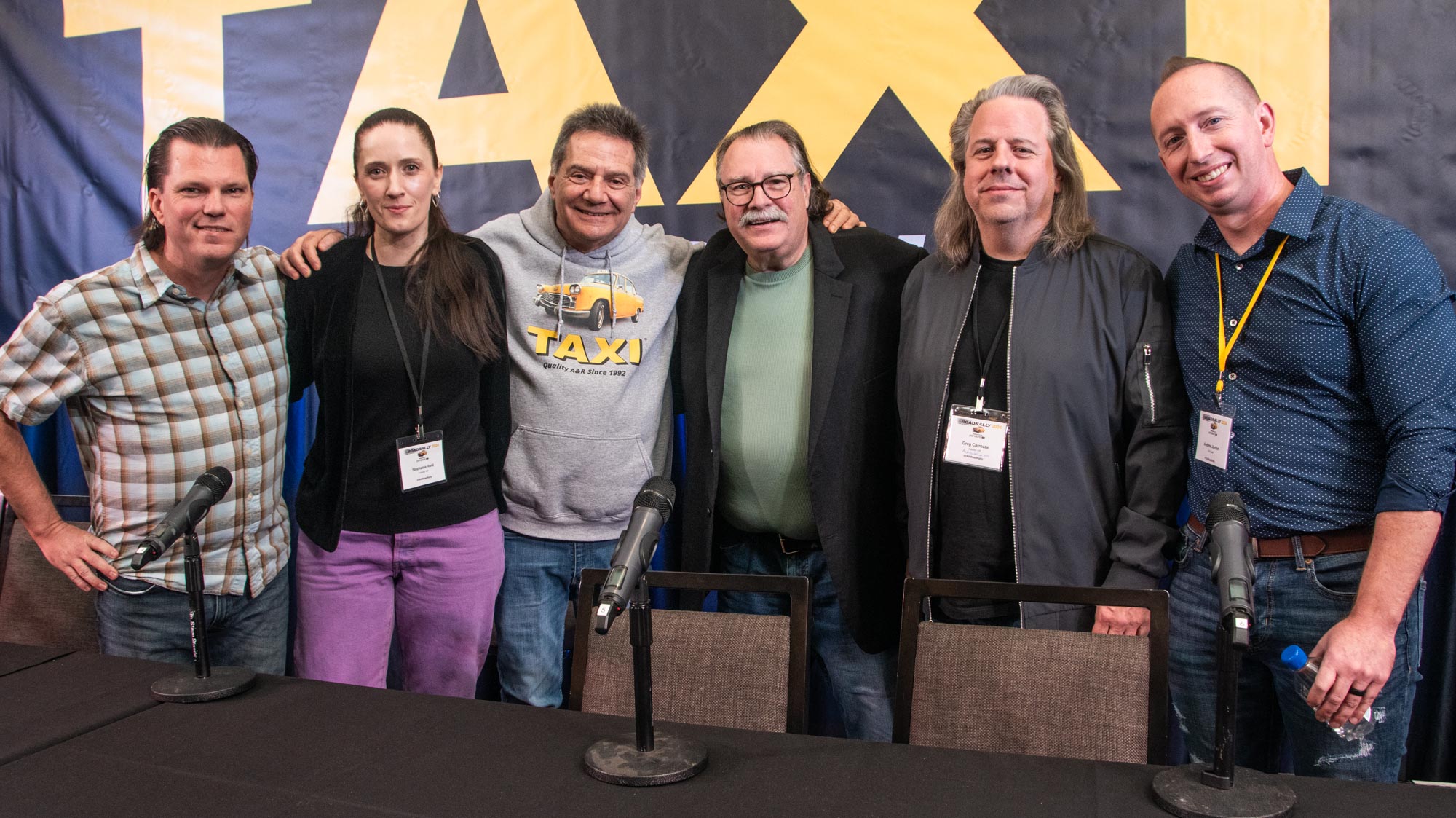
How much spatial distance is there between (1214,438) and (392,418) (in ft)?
5.61

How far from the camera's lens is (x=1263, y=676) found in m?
1.75

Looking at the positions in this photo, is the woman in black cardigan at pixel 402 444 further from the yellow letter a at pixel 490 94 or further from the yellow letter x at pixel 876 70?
the yellow letter x at pixel 876 70

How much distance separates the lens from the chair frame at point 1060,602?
150 cm

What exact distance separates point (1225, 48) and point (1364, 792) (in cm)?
189

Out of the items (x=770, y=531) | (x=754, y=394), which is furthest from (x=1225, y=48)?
(x=770, y=531)

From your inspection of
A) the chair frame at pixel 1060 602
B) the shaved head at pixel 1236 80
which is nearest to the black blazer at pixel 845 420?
the chair frame at pixel 1060 602

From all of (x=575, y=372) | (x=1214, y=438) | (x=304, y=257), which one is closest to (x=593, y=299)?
(x=575, y=372)

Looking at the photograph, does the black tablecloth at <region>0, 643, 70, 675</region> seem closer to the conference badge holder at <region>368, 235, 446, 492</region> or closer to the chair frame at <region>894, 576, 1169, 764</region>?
the conference badge holder at <region>368, 235, 446, 492</region>

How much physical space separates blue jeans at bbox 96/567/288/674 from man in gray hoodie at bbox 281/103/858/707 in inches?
21.0

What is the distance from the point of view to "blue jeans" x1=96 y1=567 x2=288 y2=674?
2164 millimetres

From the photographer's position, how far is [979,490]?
6.31 ft

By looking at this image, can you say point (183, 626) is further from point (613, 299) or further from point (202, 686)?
point (613, 299)

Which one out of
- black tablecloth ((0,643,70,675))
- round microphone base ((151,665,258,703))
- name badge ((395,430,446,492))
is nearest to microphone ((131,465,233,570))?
round microphone base ((151,665,258,703))

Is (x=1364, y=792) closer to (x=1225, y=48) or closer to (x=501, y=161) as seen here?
(x=1225, y=48)
